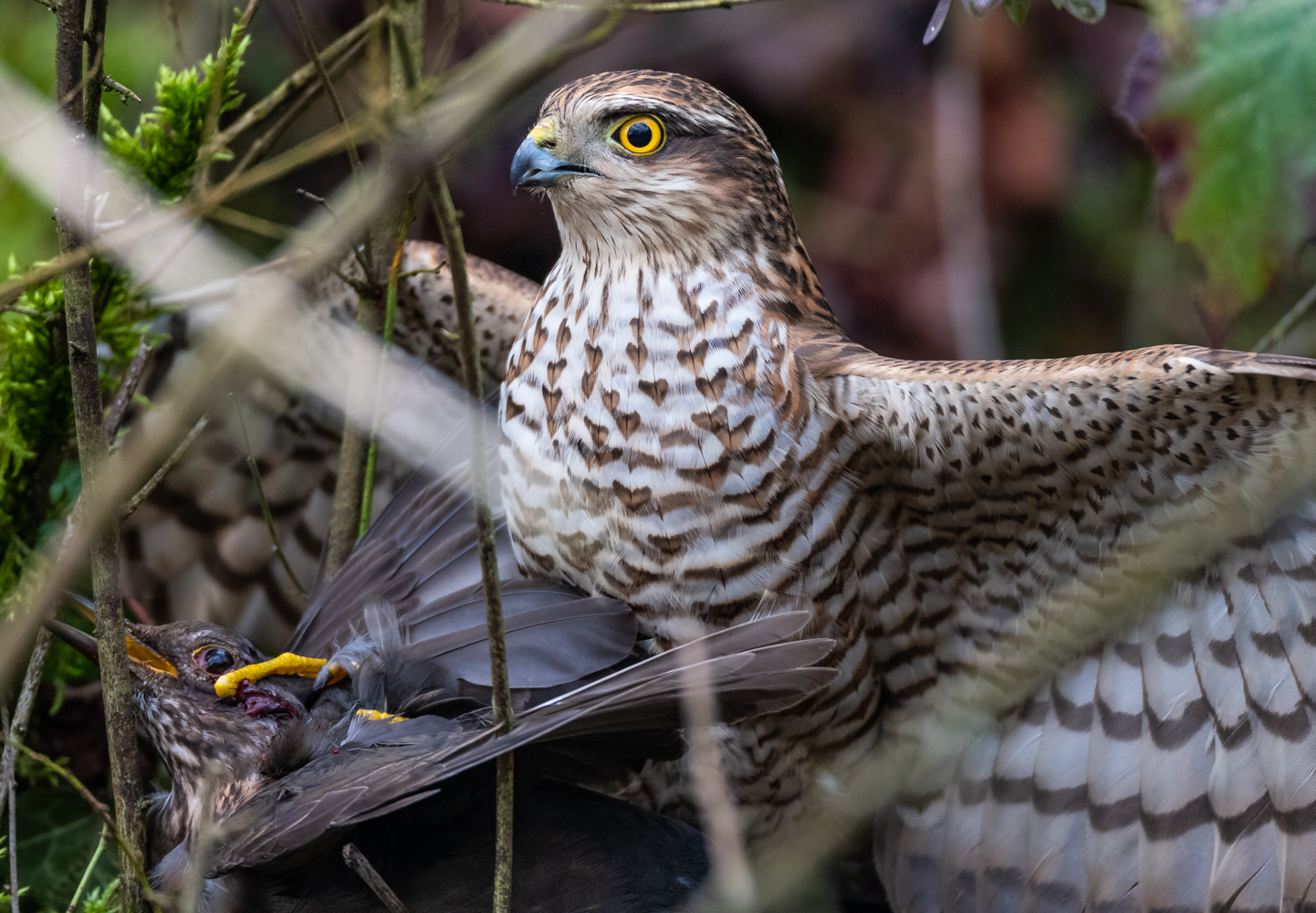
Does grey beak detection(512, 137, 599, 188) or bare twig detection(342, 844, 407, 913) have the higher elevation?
grey beak detection(512, 137, 599, 188)

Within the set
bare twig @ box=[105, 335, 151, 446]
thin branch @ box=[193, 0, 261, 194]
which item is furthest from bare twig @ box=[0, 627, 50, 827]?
thin branch @ box=[193, 0, 261, 194]

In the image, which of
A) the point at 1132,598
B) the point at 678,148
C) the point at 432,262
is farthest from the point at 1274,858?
the point at 432,262

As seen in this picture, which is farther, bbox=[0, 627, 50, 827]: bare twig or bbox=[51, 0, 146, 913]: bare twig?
bbox=[0, 627, 50, 827]: bare twig

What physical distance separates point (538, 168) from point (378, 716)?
0.95m

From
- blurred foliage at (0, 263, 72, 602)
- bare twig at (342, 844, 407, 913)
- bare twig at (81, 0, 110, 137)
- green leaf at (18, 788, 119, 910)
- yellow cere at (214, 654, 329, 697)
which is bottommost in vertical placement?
green leaf at (18, 788, 119, 910)

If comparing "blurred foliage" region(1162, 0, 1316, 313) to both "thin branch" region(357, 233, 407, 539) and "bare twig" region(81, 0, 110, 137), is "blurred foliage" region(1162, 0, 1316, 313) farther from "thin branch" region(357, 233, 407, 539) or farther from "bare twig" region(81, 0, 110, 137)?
"bare twig" region(81, 0, 110, 137)

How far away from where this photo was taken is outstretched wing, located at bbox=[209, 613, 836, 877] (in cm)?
144

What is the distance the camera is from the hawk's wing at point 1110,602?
5.71ft

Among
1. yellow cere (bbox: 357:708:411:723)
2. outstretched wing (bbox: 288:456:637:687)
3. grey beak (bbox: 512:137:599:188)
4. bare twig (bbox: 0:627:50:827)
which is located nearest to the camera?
bare twig (bbox: 0:627:50:827)

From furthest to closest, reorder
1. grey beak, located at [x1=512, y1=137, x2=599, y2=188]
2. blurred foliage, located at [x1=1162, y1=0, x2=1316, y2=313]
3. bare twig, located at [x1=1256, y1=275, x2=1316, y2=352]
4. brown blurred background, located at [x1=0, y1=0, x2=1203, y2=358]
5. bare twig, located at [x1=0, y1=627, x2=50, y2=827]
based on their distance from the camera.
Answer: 1. brown blurred background, located at [x1=0, y1=0, x2=1203, y2=358]
2. bare twig, located at [x1=1256, y1=275, x2=1316, y2=352]
3. grey beak, located at [x1=512, y1=137, x2=599, y2=188]
4. bare twig, located at [x1=0, y1=627, x2=50, y2=827]
5. blurred foliage, located at [x1=1162, y1=0, x2=1316, y2=313]

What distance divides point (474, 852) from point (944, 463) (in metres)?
0.94

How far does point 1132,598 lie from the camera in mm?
1977

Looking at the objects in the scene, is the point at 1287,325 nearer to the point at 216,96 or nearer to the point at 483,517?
the point at 483,517

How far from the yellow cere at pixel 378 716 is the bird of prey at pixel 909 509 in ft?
1.23
